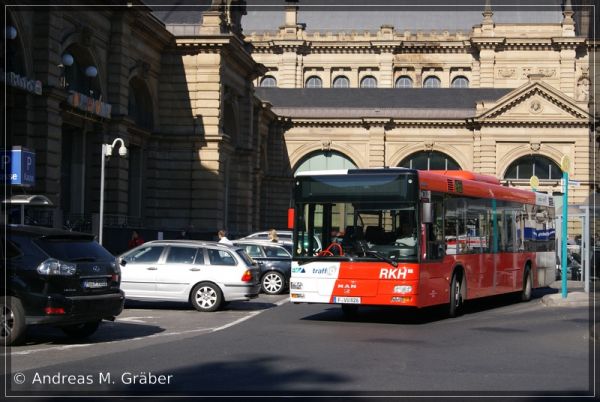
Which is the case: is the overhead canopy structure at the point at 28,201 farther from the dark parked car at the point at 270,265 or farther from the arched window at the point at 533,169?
the arched window at the point at 533,169

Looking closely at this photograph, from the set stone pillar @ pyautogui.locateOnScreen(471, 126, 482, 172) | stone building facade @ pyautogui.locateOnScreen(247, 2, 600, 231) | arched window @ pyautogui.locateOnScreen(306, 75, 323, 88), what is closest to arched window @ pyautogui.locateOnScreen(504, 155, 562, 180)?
stone building facade @ pyautogui.locateOnScreen(247, 2, 600, 231)

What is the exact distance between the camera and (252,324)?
18.4 metres

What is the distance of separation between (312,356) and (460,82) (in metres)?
77.6

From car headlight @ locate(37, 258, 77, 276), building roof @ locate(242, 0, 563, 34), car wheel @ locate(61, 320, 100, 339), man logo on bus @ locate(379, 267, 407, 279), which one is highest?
building roof @ locate(242, 0, 563, 34)

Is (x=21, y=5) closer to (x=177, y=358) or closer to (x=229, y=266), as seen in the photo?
(x=229, y=266)

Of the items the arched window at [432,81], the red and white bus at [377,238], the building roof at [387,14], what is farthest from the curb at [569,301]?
the building roof at [387,14]

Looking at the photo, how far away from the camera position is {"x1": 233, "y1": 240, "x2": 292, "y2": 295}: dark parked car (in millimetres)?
28188

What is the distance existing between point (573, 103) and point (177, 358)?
204ft

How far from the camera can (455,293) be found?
20250mm

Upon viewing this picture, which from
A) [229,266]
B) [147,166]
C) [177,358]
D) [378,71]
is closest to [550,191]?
[378,71]

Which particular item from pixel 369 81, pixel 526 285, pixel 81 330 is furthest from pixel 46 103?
pixel 369 81

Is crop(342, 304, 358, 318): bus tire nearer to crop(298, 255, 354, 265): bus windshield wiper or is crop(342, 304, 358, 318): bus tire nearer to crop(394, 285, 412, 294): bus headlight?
crop(298, 255, 354, 265): bus windshield wiper

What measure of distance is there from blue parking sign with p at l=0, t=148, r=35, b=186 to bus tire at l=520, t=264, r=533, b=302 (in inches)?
525

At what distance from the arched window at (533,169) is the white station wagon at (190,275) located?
172ft
